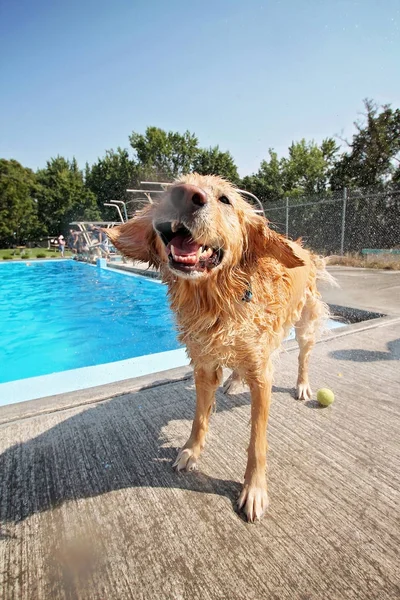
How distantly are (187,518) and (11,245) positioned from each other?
47631mm

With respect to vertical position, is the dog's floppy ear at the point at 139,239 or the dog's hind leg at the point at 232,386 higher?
the dog's floppy ear at the point at 139,239

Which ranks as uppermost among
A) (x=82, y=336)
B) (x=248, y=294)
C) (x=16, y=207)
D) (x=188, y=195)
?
(x=16, y=207)

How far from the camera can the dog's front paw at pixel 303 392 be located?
307 cm

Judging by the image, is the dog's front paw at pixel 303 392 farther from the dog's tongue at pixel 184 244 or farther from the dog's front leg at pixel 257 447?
the dog's tongue at pixel 184 244

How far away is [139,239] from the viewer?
79.0 inches

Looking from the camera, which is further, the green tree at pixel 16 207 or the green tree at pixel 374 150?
the green tree at pixel 16 207

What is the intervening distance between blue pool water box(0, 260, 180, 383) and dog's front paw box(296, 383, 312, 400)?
1.46 m

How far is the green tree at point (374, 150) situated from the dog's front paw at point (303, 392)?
23.0 meters

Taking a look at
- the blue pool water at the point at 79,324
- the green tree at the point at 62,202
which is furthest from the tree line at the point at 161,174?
the blue pool water at the point at 79,324

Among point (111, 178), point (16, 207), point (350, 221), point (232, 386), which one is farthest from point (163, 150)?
point (232, 386)

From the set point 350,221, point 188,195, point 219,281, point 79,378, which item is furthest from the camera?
point 350,221

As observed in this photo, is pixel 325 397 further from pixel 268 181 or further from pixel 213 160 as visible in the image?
pixel 213 160

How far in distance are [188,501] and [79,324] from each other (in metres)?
7.23

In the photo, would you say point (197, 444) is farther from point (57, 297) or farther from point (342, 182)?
point (342, 182)
